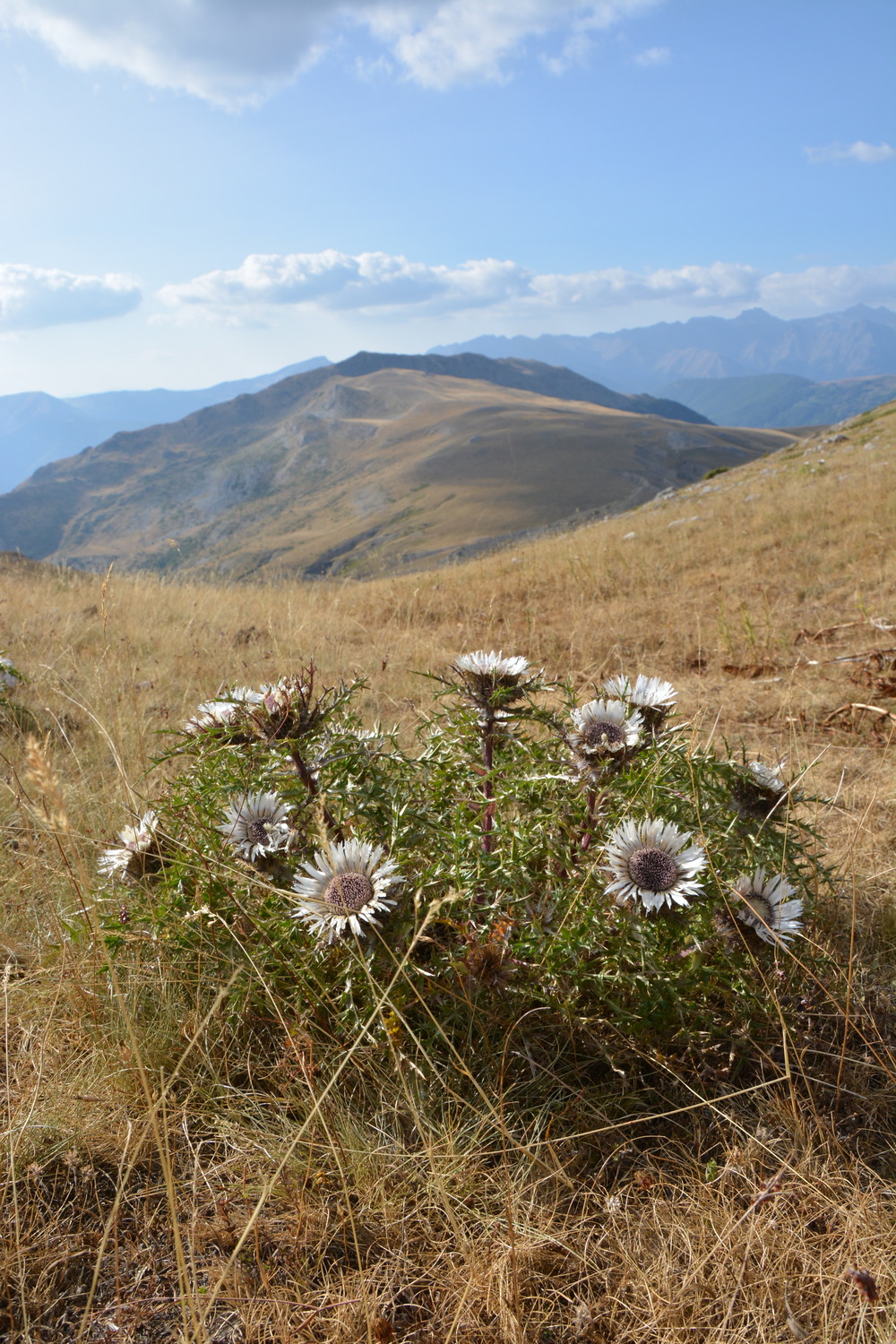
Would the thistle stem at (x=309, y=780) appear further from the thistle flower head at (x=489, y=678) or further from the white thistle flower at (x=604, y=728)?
the white thistle flower at (x=604, y=728)

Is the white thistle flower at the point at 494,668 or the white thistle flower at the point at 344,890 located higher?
the white thistle flower at the point at 494,668

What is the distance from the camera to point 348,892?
1511 millimetres

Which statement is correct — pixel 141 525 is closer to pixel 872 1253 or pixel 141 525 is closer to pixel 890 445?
pixel 890 445

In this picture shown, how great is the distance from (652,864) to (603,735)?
12.9 inches

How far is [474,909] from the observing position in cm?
169

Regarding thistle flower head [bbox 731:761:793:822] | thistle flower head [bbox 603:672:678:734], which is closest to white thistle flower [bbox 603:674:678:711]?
thistle flower head [bbox 603:672:678:734]

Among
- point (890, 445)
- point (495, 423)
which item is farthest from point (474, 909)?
point (495, 423)

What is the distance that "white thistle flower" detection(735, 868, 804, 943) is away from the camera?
154 centimetres

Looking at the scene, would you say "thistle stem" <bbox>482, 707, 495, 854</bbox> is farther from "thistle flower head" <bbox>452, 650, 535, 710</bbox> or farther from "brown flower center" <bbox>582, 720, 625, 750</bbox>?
"brown flower center" <bbox>582, 720, 625, 750</bbox>

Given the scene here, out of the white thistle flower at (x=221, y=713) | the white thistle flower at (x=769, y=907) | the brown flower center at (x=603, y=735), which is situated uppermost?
the white thistle flower at (x=221, y=713)

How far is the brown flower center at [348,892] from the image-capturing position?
1489mm

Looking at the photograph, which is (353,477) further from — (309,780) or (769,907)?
(769,907)

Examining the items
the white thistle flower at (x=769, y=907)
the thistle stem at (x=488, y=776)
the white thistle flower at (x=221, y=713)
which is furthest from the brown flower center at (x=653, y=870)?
the white thistle flower at (x=221, y=713)

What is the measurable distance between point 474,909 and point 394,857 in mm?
229
